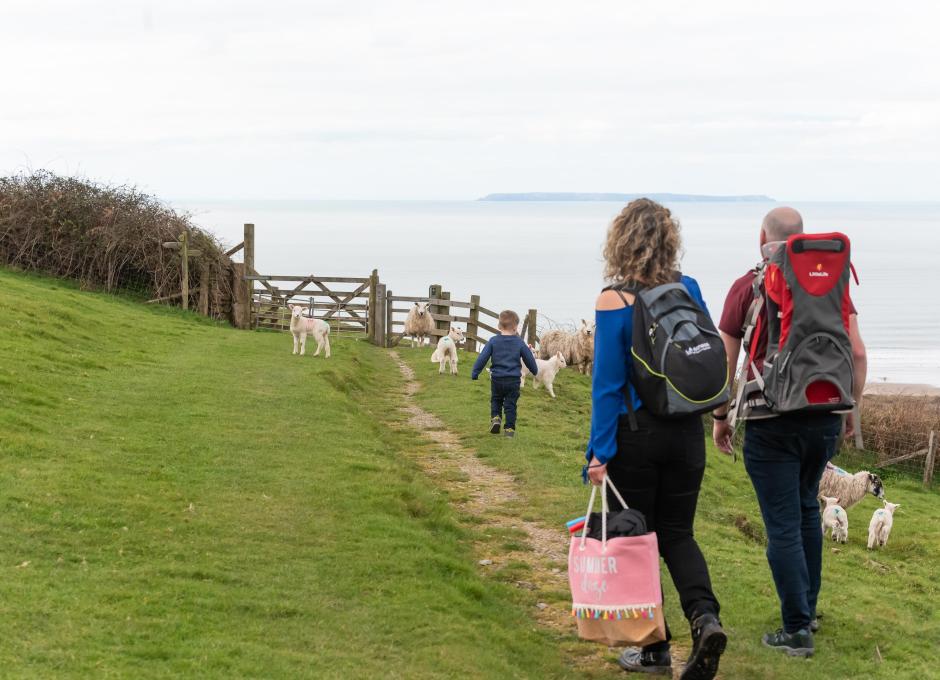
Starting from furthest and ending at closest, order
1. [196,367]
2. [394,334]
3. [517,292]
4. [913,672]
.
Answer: [517,292] → [394,334] → [196,367] → [913,672]

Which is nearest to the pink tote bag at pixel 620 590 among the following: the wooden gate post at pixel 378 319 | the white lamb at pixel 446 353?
the white lamb at pixel 446 353

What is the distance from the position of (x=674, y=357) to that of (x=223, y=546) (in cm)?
409

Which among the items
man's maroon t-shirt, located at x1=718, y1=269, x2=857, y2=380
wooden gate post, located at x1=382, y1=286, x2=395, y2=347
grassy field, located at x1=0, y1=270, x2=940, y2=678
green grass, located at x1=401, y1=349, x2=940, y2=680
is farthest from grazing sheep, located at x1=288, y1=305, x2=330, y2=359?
man's maroon t-shirt, located at x1=718, y1=269, x2=857, y2=380

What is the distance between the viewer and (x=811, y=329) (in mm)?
5750

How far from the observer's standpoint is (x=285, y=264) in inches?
3688

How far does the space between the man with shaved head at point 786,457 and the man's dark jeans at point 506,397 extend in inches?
295

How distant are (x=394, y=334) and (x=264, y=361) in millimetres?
A: 11133

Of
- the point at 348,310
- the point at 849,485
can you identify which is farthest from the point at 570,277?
the point at 849,485

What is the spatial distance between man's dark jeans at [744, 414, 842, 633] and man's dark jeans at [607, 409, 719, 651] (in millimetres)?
663

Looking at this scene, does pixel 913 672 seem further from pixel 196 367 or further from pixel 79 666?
pixel 196 367

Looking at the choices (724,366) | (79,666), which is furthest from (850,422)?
(79,666)

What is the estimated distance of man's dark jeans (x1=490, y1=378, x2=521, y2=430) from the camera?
544 inches

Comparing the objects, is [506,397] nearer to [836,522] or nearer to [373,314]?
[836,522]

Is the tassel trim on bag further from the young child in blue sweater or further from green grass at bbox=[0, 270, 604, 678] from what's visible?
the young child in blue sweater
